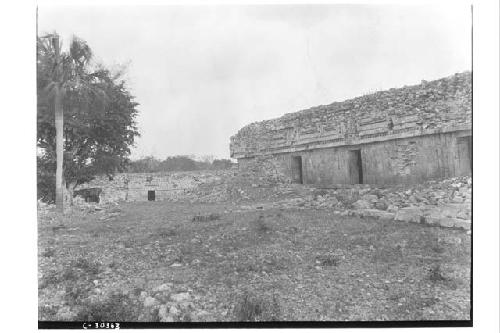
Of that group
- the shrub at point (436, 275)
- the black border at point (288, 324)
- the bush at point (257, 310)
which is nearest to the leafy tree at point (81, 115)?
the black border at point (288, 324)

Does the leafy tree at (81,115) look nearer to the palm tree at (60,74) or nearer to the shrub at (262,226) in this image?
the palm tree at (60,74)

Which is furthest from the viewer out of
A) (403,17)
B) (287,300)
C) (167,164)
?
(167,164)

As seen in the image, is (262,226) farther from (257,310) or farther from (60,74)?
(60,74)

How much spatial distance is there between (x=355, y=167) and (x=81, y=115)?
578cm

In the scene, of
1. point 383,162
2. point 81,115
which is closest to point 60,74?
point 81,115

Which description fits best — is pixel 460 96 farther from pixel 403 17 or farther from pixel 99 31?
pixel 99 31

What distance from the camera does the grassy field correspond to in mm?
3916

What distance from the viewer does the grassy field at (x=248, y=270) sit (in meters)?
3.92

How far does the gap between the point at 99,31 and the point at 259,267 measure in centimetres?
393

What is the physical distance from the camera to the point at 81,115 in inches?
200

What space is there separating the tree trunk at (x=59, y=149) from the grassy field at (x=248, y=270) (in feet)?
0.91

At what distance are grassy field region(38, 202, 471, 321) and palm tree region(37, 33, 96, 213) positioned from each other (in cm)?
98

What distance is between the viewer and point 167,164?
709cm

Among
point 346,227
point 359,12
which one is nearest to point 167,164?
point 346,227
